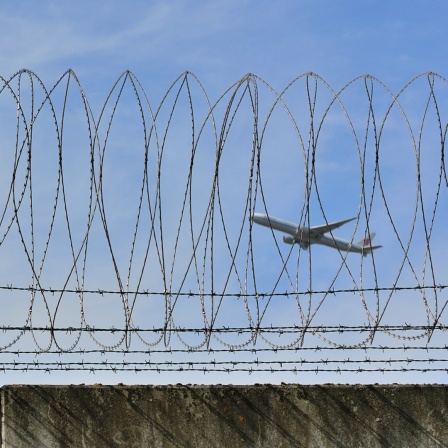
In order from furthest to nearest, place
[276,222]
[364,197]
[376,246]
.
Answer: [376,246] → [276,222] → [364,197]

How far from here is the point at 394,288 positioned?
40.6 ft

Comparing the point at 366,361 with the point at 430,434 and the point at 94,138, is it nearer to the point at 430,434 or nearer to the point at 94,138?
the point at 430,434

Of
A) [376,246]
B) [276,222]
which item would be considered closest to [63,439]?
[276,222]

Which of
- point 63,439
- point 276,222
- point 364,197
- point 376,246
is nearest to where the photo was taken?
point 63,439

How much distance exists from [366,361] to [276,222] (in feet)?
188

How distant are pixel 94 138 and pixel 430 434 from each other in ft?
18.1

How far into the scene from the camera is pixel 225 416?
11508 millimetres

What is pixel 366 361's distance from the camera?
1209 centimetres

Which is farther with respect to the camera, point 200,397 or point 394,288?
point 394,288

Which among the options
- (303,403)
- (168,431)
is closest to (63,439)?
(168,431)

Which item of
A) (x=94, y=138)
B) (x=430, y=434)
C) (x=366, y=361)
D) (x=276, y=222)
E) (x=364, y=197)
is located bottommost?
(x=430, y=434)

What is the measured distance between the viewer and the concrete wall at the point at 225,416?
37.0ft

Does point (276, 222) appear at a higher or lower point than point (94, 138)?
higher

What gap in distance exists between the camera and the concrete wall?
11.3 metres
